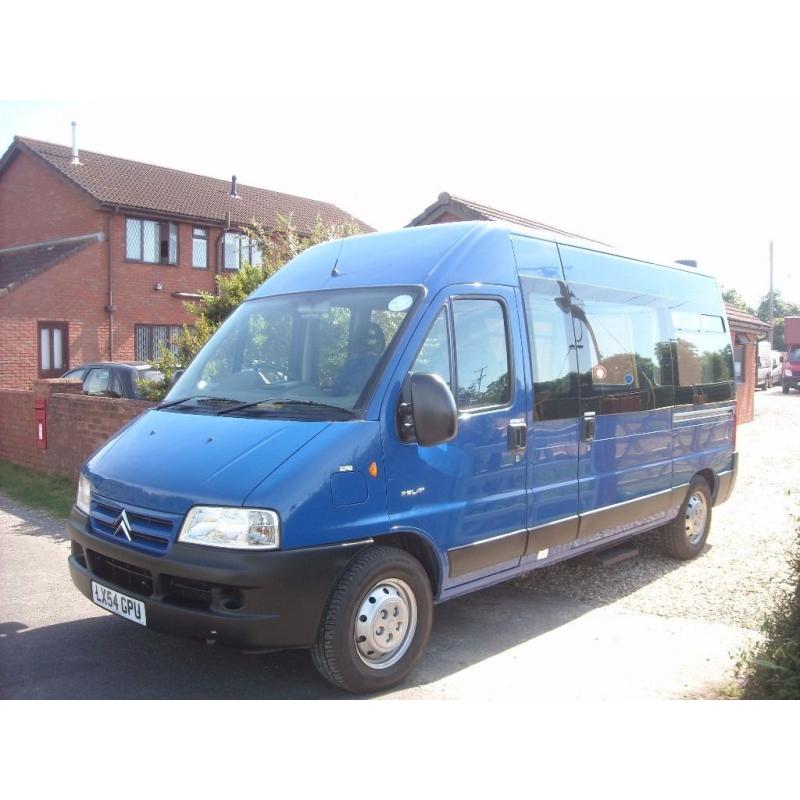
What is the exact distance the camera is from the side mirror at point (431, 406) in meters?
4.18

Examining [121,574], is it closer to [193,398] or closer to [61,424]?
[193,398]

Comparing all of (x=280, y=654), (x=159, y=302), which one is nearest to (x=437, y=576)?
(x=280, y=654)

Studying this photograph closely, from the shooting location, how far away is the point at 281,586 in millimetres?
3826

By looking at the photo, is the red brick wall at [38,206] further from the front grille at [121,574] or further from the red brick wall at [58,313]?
the front grille at [121,574]

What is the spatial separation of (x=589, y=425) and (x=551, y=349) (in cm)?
65

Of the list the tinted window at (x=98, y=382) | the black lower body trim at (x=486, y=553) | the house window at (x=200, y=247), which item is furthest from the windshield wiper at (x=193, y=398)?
the house window at (x=200, y=247)

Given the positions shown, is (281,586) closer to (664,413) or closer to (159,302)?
(664,413)

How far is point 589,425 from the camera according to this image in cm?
570

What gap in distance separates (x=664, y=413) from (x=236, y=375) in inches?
146

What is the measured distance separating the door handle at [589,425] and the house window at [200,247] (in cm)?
2351

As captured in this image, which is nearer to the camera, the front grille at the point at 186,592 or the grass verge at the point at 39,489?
the front grille at the point at 186,592

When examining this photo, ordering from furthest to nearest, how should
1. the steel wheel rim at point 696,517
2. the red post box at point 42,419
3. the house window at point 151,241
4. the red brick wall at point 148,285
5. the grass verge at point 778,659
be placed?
1. the house window at point 151,241
2. the red brick wall at point 148,285
3. the red post box at point 42,419
4. the steel wheel rim at point 696,517
5. the grass verge at point 778,659

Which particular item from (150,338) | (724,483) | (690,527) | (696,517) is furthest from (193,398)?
(150,338)

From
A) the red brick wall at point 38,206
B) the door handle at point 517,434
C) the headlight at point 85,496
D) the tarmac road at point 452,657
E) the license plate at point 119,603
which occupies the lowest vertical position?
the tarmac road at point 452,657
